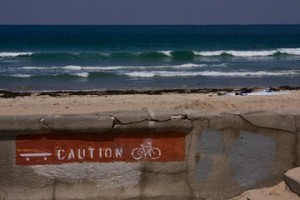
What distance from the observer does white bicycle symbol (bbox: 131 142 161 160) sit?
4.62 metres

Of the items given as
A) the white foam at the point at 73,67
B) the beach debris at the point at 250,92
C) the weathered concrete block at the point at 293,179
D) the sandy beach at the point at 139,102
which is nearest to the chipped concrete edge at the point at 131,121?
the weathered concrete block at the point at 293,179

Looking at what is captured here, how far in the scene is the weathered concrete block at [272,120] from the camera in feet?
15.4

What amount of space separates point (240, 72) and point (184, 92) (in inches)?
306

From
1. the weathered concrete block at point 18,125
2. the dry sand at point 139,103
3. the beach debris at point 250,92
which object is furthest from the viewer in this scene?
the beach debris at point 250,92

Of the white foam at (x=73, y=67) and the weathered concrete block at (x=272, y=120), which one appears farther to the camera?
the white foam at (x=73, y=67)

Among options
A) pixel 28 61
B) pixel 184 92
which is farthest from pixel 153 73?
pixel 28 61

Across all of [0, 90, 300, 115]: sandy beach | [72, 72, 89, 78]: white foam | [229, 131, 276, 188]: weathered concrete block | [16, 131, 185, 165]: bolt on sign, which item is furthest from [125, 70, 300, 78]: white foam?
[16, 131, 185, 165]: bolt on sign

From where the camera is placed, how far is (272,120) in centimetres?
473

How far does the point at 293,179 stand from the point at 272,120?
51 cm

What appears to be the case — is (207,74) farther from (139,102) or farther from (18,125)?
(18,125)

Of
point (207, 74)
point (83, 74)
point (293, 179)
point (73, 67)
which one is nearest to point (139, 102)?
point (83, 74)

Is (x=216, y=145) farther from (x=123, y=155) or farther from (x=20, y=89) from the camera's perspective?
(x=20, y=89)

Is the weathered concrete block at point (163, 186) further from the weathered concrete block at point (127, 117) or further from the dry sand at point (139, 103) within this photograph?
the dry sand at point (139, 103)

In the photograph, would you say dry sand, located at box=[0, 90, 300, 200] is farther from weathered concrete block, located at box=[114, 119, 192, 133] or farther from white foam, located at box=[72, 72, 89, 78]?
weathered concrete block, located at box=[114, 119, 192, 133]
